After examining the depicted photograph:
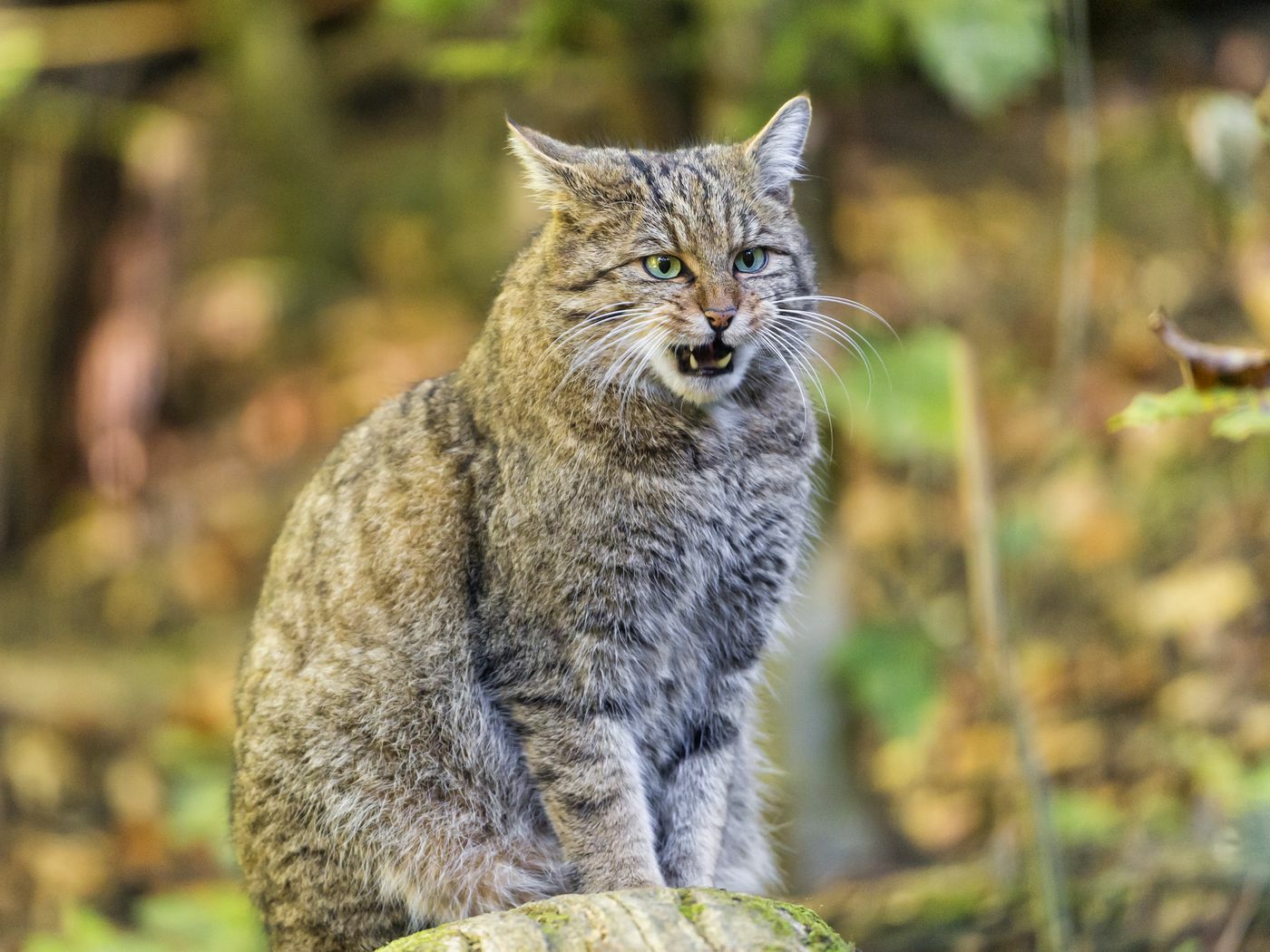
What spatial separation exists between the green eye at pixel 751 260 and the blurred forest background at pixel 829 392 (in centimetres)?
111

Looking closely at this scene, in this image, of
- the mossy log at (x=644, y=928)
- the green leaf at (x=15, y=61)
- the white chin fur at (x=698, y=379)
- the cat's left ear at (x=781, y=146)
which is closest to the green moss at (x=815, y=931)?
the mossy log at (x=644, y=928)

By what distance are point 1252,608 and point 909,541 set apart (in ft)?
5.27

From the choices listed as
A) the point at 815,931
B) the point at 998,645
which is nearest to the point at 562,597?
the point at 815,931

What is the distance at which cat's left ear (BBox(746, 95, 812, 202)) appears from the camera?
3.40 meters

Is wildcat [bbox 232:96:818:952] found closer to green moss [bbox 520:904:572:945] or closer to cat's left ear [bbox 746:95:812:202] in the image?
cat's left ear [bbox 746:95:812:202]

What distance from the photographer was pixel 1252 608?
5.96 meters

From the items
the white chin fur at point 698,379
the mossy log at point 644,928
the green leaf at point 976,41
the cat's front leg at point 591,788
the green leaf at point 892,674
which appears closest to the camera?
the mossy log at point 644,928

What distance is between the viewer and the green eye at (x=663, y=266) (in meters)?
3.21

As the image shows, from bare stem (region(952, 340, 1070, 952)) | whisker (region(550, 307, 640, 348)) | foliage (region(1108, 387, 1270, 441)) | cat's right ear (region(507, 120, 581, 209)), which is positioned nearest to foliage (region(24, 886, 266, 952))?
whisker (region(550, 307, 640, 348))

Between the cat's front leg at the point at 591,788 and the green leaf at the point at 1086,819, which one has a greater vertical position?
the cat's front leg at the point at 591,788

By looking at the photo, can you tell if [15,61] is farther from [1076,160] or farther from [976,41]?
[1076,160]

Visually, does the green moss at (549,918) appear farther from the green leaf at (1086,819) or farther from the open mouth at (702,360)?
the green leaf at (1086,819)

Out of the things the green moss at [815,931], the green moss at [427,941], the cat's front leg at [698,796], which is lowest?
the cat's front leg at [698,796]

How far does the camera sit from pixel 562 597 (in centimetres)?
313
